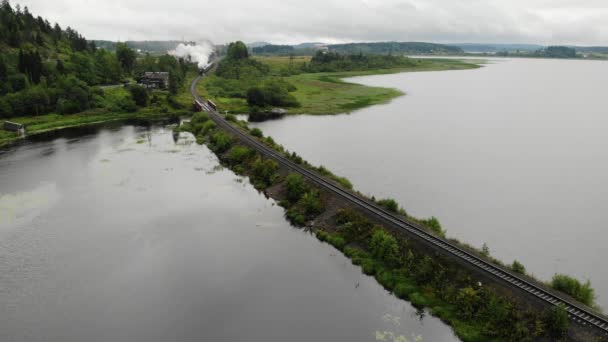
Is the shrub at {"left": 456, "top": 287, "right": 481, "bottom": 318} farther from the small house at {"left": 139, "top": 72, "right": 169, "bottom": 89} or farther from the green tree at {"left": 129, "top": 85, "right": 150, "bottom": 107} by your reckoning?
the small house at {"left": 139, "top": 72, "right": 169, "bottom": 89}

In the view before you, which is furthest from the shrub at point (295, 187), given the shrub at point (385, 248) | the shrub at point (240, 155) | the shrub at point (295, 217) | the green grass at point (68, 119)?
the green grass at point (68, 119)

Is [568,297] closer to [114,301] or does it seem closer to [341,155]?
[114,301]

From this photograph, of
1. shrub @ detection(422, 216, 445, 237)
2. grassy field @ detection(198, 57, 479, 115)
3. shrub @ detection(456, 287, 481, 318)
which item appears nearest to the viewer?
shrub @ detection(456, 287, 481, 318)

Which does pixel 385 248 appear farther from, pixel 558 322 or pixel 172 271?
pixel 172 271

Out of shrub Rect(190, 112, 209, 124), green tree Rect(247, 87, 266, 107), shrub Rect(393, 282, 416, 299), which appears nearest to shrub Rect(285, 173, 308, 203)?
shrub Rect(393, 282, 416, 299)

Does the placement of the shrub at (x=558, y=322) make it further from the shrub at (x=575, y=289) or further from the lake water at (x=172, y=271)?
the lake water at (x=172, y=271)
